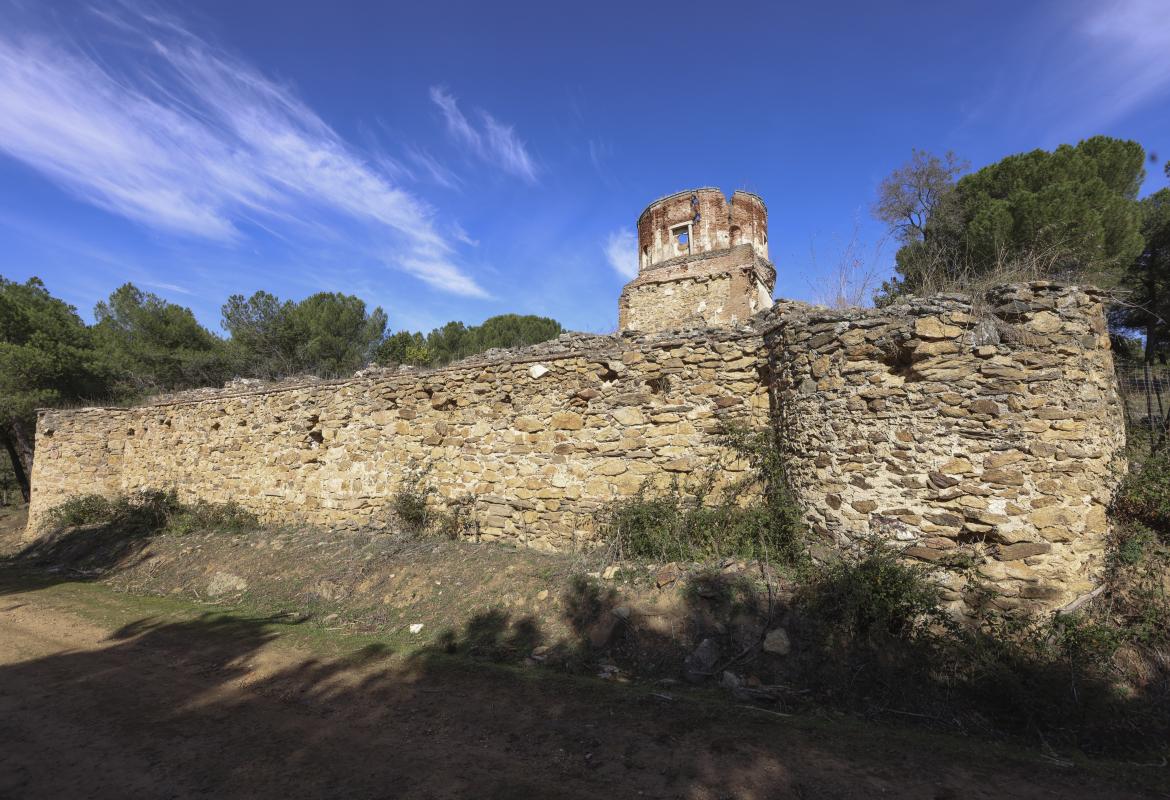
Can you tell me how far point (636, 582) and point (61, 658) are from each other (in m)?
5.98

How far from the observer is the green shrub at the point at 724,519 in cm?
545

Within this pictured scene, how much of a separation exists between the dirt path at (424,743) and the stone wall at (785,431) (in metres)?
1.85

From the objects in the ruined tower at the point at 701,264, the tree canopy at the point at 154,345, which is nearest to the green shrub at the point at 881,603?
the ruined tower at the point at 701,264

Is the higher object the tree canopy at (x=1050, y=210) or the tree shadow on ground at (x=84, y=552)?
the tree canopy at (x=1050, y=210)

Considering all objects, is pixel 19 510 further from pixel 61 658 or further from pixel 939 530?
pixel 939 530

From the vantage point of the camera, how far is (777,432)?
19.7 feet

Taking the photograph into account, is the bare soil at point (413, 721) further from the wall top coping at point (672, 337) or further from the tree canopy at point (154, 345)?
the tree canopy at point (154, 345)

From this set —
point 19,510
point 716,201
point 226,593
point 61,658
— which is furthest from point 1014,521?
point 19,510

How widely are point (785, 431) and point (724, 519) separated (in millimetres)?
1200

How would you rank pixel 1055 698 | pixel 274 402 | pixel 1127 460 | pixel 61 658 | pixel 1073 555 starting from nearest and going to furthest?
pixel 1055 698, pixel 1073 555, pixel 1127 460, pixel 61 658, pixel 274 402

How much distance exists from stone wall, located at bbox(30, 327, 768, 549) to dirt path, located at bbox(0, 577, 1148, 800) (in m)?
2.86

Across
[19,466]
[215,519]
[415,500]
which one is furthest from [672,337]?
[19,466]

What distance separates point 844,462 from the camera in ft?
16.5

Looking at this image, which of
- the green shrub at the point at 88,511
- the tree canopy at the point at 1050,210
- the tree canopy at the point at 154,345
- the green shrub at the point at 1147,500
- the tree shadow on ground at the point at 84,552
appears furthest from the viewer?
the tree canopy at the point at 154,345
